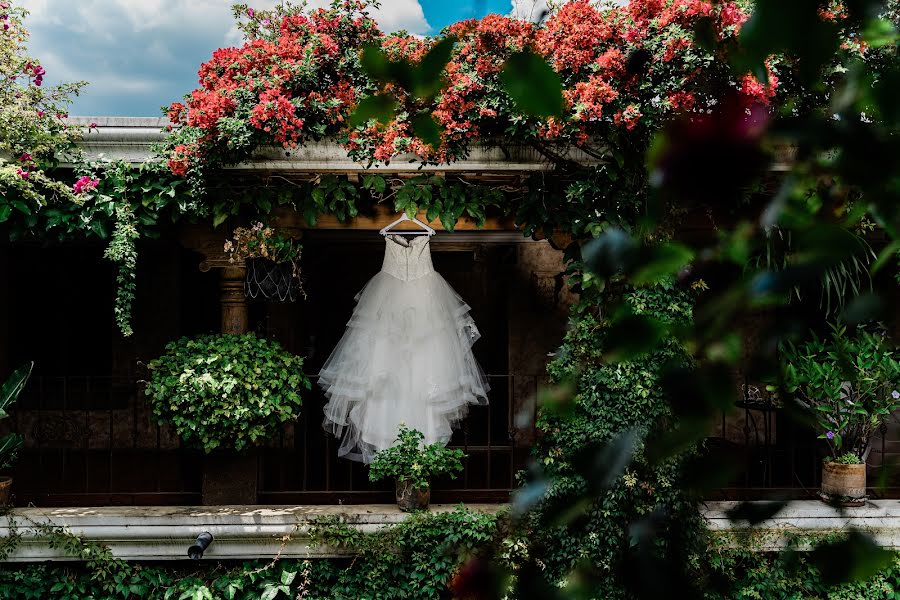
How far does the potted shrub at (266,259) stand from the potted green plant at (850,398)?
3676mm

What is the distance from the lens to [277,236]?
5023 millimetres

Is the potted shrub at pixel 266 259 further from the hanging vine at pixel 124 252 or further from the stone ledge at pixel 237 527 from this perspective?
the stone ledge at pixel 237 527

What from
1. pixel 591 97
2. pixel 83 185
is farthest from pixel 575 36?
pixel 83 185

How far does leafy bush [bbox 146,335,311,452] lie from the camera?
4.74 meters

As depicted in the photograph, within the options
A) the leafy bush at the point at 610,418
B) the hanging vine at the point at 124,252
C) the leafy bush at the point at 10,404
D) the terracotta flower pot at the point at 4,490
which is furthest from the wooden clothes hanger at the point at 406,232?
the terracotta flower pot at the point at 4,490

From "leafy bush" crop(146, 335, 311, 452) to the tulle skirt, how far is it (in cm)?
46

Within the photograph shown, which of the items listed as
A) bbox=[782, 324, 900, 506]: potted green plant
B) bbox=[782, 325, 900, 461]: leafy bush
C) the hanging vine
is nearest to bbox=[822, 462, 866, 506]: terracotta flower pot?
bbox=[782, 324, 900, 506]: potted green plant

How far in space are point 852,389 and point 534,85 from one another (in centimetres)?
517

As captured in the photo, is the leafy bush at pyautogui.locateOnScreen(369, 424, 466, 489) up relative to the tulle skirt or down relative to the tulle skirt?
down

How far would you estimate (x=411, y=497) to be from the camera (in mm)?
4957

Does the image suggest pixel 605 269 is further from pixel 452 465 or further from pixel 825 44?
pixel 452 465

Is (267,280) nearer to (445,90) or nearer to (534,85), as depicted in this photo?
(445,90)

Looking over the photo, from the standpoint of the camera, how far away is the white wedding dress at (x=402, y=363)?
528 centimetres

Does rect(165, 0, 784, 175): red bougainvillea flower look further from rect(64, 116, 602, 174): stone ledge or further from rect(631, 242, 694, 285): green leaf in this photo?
rect(631, 242, 694, 285): green leaf
